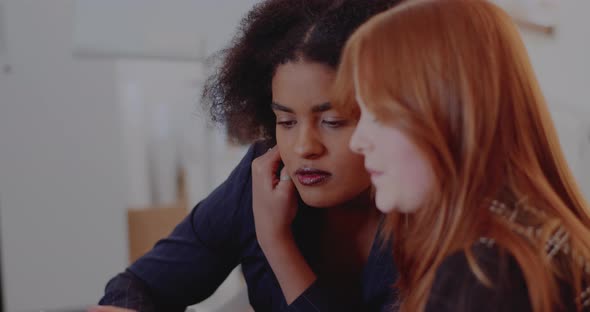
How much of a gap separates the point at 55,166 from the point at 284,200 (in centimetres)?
165

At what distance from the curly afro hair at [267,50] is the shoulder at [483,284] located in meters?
0.34

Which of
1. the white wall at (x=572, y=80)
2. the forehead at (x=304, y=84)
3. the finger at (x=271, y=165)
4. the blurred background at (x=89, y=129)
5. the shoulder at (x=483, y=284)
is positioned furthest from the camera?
the blurred background at (x=89, y=129)

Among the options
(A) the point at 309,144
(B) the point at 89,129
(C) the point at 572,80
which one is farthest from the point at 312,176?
(B) the point at 89,129

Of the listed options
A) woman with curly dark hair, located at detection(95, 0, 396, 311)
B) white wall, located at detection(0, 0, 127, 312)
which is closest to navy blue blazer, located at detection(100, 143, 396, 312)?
woman with curly dark hair, located at detection(95, 0, 396, 311)

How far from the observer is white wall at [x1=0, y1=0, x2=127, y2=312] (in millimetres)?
2230

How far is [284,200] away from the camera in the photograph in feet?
3.03

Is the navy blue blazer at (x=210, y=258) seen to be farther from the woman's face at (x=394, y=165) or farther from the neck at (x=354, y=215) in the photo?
the woman's face at (x=394, y=165)

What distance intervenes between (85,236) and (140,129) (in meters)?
0.46

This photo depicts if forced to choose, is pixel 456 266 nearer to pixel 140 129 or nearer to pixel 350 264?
pixel 350 264

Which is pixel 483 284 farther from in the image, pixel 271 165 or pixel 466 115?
pixel 271 165

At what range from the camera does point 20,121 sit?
2.25 m

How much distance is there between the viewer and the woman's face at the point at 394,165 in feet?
2.06

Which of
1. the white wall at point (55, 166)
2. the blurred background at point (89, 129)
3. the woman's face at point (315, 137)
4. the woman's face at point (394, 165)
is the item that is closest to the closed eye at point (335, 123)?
the woman's face at point (315, 137)

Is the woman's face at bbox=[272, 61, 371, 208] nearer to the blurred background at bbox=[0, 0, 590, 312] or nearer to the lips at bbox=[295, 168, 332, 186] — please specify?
the lips at bbox=[295, 168, 332, 186]
